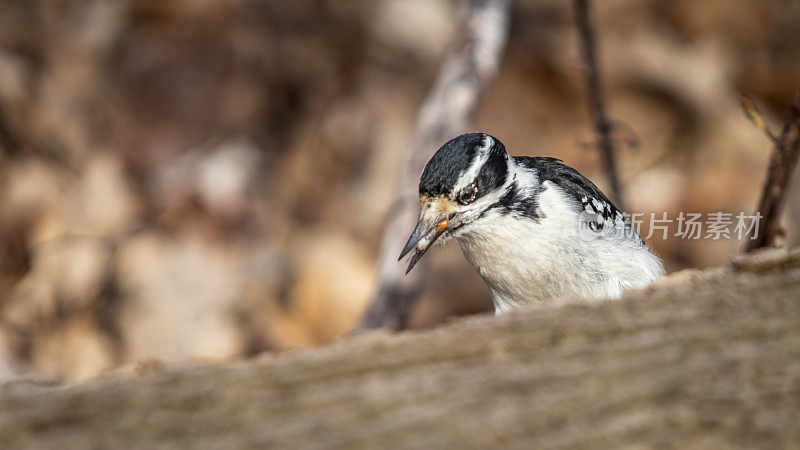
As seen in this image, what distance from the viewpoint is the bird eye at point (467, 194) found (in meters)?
2.96

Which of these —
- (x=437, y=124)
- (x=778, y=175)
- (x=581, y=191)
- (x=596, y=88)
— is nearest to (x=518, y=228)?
(x=581, y=191)

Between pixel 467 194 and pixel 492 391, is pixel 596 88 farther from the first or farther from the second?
pixel 492 391

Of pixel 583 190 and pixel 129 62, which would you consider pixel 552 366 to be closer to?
pixel 583 190

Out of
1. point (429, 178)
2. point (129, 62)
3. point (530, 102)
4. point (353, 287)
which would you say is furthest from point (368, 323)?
point (129, 62)

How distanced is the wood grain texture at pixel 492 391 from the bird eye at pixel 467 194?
156cm

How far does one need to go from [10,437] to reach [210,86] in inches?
209

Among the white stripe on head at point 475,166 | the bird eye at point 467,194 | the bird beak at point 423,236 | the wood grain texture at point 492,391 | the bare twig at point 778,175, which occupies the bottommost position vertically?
the wood grain texture at point 492,391

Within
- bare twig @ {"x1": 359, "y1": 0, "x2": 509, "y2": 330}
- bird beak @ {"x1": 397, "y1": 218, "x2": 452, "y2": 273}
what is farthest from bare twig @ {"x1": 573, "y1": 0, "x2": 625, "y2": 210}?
bird beak @ {"x1": 397, "y1": 218, "x2": 452, "y2": 273}

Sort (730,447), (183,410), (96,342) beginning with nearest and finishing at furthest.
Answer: (730,447), (183,410), (96,342)

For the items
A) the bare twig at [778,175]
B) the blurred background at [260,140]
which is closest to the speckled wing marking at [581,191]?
the bare twig at [778,175]

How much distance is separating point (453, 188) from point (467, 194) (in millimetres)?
83

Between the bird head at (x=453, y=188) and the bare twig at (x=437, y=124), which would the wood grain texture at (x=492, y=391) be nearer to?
the bird head at (x=453, y=188)

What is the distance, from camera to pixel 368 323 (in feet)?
12.4

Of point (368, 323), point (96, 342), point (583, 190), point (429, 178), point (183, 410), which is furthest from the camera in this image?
point (96, 342)
